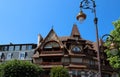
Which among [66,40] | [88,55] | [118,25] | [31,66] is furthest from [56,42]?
[118,25]

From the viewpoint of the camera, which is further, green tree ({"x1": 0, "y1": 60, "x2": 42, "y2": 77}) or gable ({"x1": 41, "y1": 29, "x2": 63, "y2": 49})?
gable ({"x1": 41, "y1": 29, "x2": 63, "y2": 49})

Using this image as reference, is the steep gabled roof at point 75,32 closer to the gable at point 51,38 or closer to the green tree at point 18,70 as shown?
the gable at point 51,38

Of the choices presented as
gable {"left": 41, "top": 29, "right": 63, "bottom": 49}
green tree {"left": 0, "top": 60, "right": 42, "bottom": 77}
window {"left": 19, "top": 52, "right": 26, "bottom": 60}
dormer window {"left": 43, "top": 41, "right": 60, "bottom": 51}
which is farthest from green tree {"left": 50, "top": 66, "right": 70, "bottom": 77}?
window {"left": 19, "top": 52, "right": 26, "bottom": 60}

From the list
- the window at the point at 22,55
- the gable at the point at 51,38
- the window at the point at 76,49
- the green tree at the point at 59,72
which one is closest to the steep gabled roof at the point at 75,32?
the window at the point at 76,49

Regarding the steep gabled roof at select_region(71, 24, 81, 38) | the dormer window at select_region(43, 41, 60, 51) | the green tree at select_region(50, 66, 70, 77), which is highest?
the steep gabled roof at select_region(71, 24, 81, 38)

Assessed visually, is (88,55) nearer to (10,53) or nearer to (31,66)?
(31,66)

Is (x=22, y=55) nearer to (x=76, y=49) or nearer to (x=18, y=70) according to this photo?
(x=76, y=49)

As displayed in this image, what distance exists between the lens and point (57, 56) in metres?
58.9

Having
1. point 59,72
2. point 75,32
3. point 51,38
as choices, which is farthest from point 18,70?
point 75,32

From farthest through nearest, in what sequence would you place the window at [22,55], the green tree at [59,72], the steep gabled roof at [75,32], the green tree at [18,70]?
the window at [22,55]
the steep gabled roof at [75,32]
the green tree at [59,72]
the green tree at [18,70]

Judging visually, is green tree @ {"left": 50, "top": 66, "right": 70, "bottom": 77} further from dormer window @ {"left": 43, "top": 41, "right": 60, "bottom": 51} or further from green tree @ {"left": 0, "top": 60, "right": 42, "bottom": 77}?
dormer window @ {"left": 43, "top": 41, "right": 60, "bottom": 51}

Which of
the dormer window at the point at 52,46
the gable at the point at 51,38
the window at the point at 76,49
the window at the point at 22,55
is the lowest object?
the window at the point at 22,55

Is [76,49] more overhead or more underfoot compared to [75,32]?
more underfoot

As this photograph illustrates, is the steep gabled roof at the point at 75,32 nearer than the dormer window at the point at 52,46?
No
